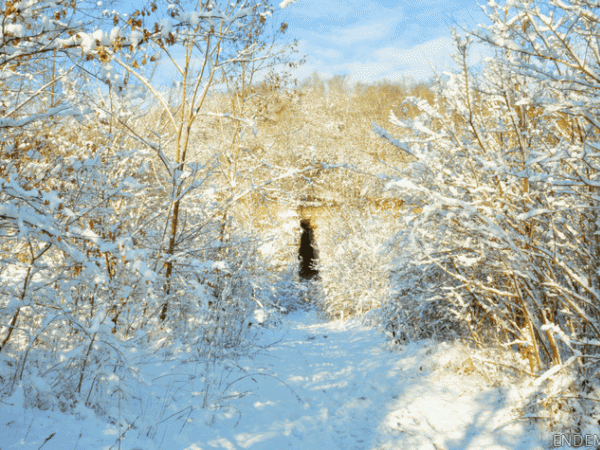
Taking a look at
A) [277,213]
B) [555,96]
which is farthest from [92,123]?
[277,213]

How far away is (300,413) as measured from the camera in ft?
11.3

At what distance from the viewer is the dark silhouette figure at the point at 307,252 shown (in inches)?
736

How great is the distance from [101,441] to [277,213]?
15786 mm

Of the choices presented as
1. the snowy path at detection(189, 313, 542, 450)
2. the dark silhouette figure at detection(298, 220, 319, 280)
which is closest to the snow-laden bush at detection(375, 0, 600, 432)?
the snowy path at detection(189, 313, 542, 450)

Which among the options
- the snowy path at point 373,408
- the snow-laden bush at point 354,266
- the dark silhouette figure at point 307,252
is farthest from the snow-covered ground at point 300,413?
the dark silhouette figure at point 307,252

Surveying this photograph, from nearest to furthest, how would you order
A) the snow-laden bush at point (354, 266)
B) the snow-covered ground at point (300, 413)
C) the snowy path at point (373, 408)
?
1. the snow-covered ground at point (300, 413)
2. the snowy path at point (373, 408)
3. the snow-laden bush at point (354, 266)

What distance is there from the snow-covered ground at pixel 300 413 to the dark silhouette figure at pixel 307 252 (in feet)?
44.2

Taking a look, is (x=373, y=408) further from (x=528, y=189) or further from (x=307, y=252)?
(x=307, y=252)

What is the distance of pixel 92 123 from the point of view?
12.5 feet

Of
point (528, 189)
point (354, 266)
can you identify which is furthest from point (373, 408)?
point (354, 266)

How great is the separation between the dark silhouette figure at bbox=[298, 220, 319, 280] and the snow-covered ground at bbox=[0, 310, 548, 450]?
1346 cm

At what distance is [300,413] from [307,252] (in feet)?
54.2

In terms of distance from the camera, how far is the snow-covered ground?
228cm

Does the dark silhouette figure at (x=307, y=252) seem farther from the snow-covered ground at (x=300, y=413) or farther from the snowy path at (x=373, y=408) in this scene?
the snow-covered ground at (x=300, y=413)
